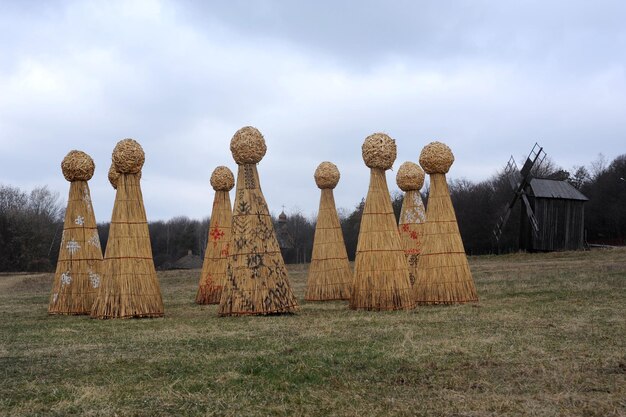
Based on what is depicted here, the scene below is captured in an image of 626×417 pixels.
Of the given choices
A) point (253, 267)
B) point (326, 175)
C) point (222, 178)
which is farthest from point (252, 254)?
point (326, 175)

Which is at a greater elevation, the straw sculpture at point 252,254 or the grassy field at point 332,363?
the straw sculpture at point 252,254

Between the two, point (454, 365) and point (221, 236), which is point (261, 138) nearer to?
point (221, 236)

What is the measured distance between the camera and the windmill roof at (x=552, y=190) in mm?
40031

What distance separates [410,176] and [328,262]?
133 inches

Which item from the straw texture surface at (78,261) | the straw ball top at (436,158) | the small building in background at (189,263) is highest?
the straw ball top at (436,158)

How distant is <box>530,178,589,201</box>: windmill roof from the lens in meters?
40.0

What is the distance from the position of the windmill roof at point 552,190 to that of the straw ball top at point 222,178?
24.4 meters

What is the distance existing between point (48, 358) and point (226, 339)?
2.69 meters

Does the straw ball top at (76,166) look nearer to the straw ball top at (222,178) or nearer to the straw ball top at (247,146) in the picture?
the straw ball top at (222,178)

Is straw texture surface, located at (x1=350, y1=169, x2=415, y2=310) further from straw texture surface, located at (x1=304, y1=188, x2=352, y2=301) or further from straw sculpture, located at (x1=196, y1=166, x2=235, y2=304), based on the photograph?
straw sculpture, located at (x1=196, y1=166, x2=235, y2=304)

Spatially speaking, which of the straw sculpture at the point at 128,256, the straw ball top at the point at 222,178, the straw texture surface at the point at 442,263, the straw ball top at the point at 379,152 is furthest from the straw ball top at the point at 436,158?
the straw sculpture at the point at 128,256

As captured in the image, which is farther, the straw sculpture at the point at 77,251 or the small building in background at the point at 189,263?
the small building in background at the point at 189,263

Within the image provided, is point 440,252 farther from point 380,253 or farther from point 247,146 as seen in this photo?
point 247,146

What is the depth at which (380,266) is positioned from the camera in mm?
15156
